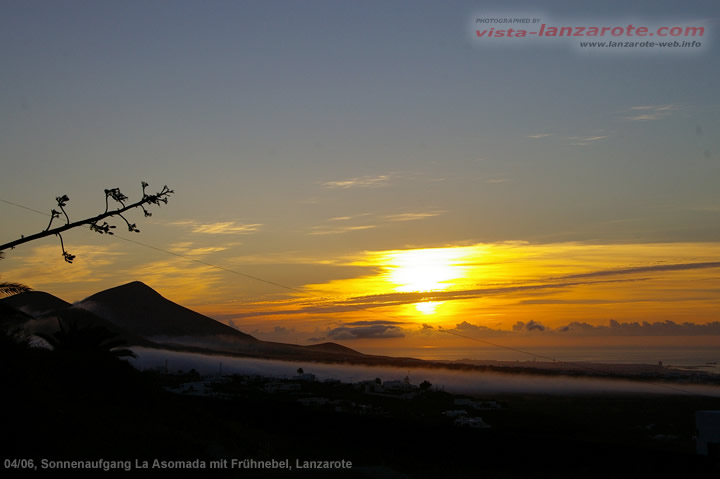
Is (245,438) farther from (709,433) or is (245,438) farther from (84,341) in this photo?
(84,341)

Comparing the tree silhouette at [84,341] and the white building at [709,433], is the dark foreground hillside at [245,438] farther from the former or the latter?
the tree silhouette at [84,341]

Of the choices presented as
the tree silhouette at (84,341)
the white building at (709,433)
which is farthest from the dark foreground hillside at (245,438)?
the tree silhouette at (84,341)

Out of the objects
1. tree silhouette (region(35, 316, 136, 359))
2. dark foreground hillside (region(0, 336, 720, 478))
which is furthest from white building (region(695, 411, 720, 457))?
tree silhouette (region(35, 316, 136, 359))

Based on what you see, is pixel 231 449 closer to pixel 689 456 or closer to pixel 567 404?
pixel 689 456

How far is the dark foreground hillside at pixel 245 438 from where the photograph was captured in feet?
45.8

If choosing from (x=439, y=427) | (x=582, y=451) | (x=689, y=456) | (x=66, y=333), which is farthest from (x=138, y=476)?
(x=66, y=333)

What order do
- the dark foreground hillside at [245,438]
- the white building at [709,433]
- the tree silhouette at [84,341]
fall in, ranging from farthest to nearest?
the tree silhouette at [84,341] < the white building at [709,433] < the dark foreground hillside at [245,438]

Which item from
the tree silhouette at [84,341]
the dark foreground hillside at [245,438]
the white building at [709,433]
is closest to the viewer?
the dark foreground hillside at [245,438]

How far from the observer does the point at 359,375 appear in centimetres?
11600

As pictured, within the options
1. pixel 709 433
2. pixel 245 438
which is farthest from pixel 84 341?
pixel 709 433

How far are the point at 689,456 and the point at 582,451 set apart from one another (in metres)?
2.76

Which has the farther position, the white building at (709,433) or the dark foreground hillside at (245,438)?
the white building at (709,433)

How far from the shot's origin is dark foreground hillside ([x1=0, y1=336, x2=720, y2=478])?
13945mm

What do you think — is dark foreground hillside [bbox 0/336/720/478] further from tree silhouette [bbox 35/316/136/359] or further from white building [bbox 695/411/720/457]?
tree silhouette [bbox 35/316/136/359]
